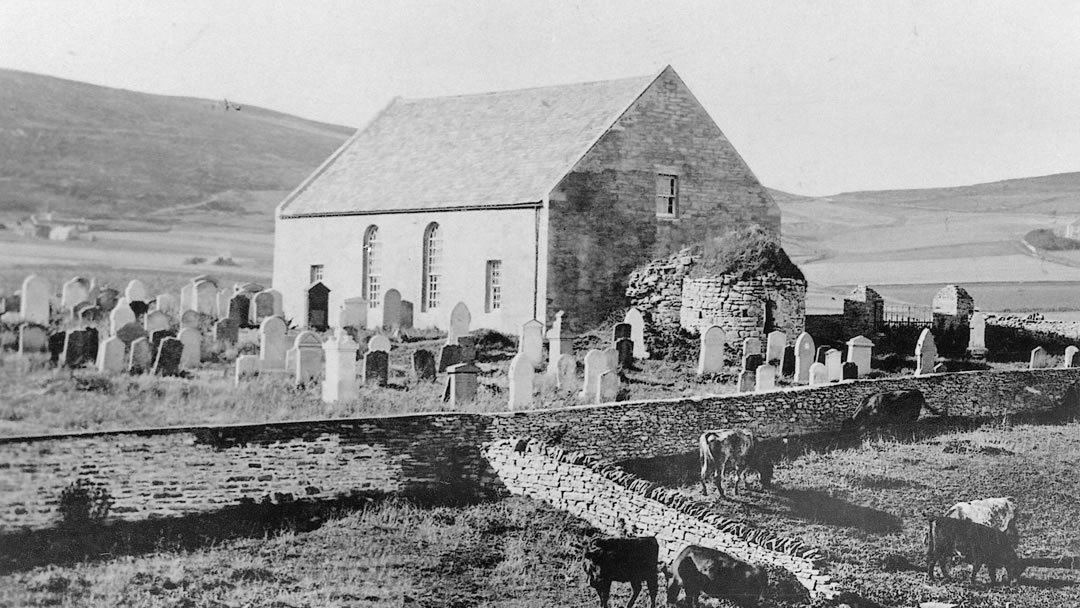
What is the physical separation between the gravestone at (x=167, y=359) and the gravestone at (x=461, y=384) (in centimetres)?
415

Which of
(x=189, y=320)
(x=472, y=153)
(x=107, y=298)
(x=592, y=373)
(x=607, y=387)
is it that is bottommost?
(x=607, y=387)

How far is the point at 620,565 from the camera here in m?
11.2

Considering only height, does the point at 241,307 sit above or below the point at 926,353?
above

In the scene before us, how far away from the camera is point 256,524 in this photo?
1136cm

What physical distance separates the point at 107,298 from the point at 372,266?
6.10m

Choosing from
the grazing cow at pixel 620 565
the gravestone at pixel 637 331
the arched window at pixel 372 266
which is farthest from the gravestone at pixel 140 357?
the gravestone at pixel 637 331

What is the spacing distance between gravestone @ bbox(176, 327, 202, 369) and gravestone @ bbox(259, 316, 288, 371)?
1.01 metres

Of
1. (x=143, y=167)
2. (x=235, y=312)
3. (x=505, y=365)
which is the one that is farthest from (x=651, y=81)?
(x=143, y=167)

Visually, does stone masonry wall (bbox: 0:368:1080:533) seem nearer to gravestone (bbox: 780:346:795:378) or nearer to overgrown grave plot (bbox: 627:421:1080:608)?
overgrown grave plot (bbox: 627:421:1080:608)

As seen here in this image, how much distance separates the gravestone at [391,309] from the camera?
74.5 ft

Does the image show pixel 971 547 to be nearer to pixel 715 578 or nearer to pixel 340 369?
pixel 715 578

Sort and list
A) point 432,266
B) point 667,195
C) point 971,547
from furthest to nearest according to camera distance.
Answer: point 432,266 < point 667,195 < point 971,547

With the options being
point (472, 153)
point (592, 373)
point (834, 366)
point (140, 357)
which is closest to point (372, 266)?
point (472, 153)

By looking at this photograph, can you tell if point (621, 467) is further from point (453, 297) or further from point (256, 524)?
point (453, 297)
